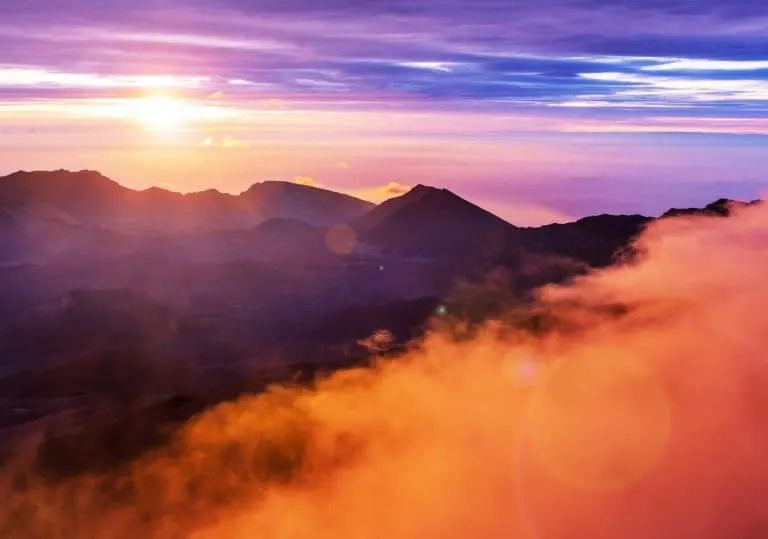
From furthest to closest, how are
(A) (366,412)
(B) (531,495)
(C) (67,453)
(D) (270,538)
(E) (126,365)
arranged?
1. (E) (126,365)
2. (A) (366,412)
3. (B) (531,495)
4. (C) (67,453)
5. (D) (270,538)

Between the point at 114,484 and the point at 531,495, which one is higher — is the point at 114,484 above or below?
above

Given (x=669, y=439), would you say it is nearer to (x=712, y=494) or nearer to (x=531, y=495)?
(x=712, y=494)

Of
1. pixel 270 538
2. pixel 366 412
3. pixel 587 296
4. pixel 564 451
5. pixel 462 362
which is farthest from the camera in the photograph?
pixel 587 296

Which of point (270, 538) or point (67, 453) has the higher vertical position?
point (67, 453)

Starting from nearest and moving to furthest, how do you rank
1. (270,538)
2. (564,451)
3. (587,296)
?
1. (270,538)
2. (564,451)
3. (587,296)

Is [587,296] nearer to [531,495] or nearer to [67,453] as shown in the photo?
[531,495]

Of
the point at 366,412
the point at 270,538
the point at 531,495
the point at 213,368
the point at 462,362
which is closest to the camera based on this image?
the point at 270,538

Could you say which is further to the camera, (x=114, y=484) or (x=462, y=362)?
(x=462, y=362)

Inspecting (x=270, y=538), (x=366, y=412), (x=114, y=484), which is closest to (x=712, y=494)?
(x=366, y=412)

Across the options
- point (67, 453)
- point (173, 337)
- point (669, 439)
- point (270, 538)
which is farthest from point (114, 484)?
point (173, 337)
